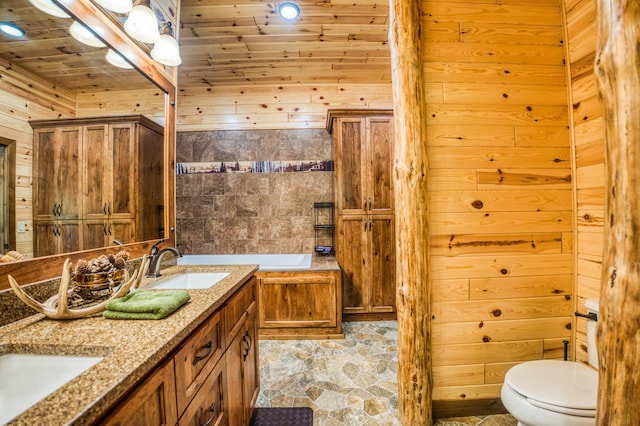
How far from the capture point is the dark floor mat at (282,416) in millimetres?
1602

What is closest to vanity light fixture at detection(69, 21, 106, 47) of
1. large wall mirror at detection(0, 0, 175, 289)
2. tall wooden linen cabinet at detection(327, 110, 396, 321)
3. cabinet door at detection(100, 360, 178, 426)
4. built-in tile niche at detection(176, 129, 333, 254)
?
large wall mirror at detection(0, 0, 175, 289)

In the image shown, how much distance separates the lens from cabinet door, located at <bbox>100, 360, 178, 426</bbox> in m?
0.56

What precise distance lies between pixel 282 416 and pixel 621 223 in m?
1.97

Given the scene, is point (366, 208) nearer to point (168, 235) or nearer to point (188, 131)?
point (168, 235)

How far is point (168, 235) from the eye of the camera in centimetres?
187

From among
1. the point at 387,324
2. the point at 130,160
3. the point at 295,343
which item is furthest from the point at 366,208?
the point at 130,160

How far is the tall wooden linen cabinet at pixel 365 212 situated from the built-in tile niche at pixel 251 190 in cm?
56

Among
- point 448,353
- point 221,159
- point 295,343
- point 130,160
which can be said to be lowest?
point 295,343

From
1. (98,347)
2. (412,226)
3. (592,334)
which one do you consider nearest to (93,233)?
(98,347)

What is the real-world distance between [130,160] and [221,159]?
2140mm

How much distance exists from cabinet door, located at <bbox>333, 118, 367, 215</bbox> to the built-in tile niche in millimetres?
534

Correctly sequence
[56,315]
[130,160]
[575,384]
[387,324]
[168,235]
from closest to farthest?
[56,315]
[575,384]
[130,160]
[168,235]
[387,324]

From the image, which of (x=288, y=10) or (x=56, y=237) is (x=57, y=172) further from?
(x=288, y=10)

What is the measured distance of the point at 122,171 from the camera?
139 centimetres
